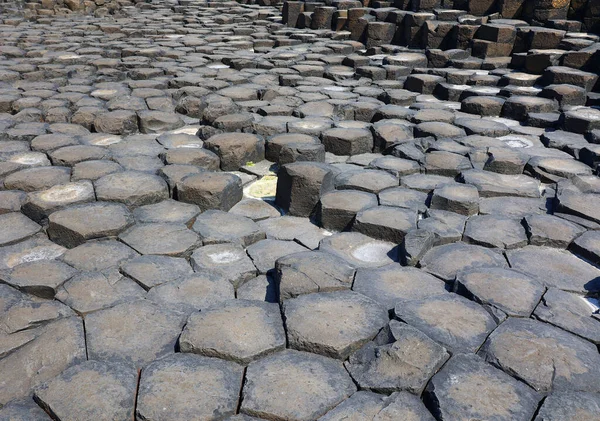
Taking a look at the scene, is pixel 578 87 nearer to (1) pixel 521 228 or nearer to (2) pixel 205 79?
(1) pixel 521 228

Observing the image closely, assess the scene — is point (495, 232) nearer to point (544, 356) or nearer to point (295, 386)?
point (544, 356)

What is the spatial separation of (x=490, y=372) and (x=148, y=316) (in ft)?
4.51

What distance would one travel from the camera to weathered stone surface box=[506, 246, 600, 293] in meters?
2.52

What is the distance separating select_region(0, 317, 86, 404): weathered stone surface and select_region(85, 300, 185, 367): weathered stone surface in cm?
5

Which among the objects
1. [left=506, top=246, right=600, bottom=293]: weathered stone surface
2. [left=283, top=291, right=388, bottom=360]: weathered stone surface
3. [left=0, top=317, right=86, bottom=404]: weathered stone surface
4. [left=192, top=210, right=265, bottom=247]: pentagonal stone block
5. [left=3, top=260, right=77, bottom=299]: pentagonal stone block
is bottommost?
[left=0, top=317, right=86, bottom=404]: weathered stone surface

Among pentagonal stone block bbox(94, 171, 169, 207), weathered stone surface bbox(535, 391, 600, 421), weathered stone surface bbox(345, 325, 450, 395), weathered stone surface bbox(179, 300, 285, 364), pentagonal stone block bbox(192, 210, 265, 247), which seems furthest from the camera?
pentagonal stone block bbox(94, 171, 169, 207)

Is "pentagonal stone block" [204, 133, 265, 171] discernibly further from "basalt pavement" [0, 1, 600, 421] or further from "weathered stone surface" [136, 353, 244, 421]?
"weathered stone surface" [136, 353, 244, 421]

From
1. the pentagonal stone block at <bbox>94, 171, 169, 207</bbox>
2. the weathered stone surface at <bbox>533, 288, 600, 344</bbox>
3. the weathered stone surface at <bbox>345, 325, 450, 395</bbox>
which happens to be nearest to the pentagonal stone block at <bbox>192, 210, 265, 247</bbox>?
the pentagonal stone block at <bbox>94, 171, 169, 207</bbox>

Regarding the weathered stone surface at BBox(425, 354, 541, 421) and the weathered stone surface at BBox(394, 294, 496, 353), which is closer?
the weathered stone surface at BBox(425, 354, 541, 421)

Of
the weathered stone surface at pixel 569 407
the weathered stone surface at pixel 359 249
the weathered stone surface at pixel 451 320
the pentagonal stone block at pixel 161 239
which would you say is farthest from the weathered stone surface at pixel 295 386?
the pentagonal stone block at pixel 161 239

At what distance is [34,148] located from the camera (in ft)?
13.2

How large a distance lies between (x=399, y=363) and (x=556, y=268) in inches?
49.5

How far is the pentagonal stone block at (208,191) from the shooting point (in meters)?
3.28

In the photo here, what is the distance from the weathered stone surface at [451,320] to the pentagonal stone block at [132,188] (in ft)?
5.92
